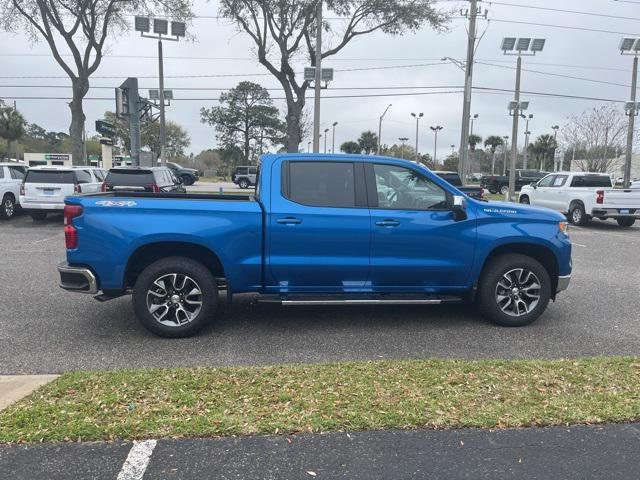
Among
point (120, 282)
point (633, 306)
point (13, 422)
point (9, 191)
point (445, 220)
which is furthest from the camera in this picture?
point (9, 191)

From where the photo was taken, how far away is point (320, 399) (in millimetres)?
3922

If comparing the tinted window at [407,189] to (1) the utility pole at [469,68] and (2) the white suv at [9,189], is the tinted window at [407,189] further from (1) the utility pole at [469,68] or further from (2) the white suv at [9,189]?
(1) the utility pole at [469,68]

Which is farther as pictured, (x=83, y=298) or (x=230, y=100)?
(x=230, y=100)

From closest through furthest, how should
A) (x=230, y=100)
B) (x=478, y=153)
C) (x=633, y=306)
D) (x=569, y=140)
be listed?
(x=633, y=306) → (x=569, y=140) → (x=230, y=100) → (x=478, y=153)

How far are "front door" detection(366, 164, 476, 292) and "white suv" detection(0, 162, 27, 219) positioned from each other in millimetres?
13949

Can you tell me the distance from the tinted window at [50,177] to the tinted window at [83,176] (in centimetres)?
25

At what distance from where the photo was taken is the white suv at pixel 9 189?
1583 centimetres

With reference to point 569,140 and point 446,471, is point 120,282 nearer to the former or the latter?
point 446,471

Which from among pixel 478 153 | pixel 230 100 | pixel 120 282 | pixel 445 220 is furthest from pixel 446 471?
pixel 478 153

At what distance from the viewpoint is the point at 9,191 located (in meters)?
Result: 16.0

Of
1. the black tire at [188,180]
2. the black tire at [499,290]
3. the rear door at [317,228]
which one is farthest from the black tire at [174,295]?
the black tire at [188,180]

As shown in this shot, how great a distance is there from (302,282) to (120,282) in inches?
72.7

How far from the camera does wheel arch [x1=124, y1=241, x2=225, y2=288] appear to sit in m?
5.54

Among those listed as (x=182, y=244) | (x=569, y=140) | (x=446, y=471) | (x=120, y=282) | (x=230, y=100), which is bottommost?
(x=446, y=471)
